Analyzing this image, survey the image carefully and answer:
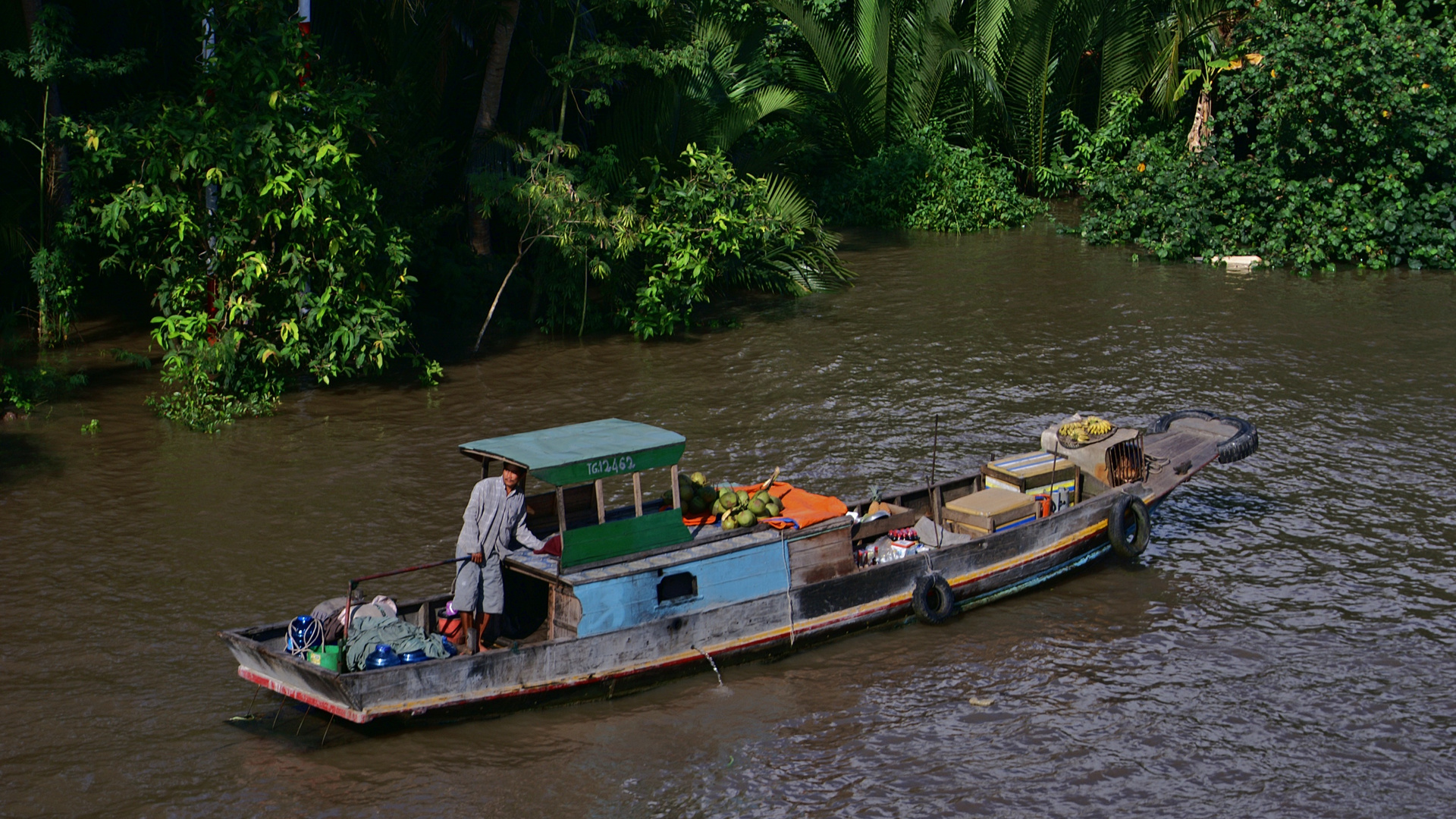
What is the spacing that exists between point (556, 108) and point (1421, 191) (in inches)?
614

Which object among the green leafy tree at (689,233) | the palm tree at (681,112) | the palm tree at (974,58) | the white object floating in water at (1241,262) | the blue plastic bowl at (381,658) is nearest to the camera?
the blue plastic bowl at (381,658)

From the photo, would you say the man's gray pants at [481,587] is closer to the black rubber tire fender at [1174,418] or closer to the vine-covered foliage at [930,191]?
the black rubber tire fender at [1174,418]

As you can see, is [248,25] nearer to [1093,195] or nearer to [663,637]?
[663,637]

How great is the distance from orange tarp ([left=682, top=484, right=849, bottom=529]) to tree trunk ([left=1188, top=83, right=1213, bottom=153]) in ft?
62.1

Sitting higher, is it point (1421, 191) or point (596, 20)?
point (596, 20)

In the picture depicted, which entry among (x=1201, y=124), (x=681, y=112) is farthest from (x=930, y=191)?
(x=681, y=112)

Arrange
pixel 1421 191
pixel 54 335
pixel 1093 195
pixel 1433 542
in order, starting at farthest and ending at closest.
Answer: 1. pixel 1093 195
2. pixel 1421 191
3. pixel 54 335
4. pixel 1433 542

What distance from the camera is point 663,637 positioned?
31.4ft

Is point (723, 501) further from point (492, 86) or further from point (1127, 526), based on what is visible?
point (492, 86)

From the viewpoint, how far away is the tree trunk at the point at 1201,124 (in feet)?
87.7

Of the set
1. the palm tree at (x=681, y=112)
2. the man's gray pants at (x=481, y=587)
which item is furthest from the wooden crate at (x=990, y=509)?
the palm tree at (x=681, y=112)

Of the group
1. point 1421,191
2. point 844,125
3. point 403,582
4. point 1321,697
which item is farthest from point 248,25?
point 1421,191

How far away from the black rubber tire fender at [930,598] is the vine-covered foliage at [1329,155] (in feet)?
51.3

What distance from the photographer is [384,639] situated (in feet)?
29.5
